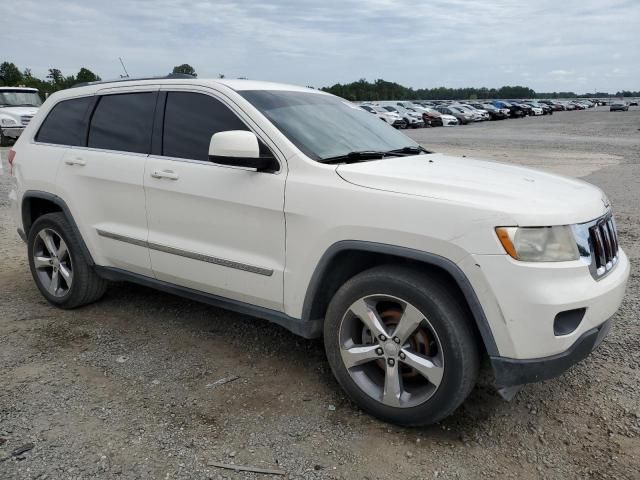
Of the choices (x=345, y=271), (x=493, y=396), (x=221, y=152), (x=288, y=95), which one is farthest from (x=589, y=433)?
(x=288, y=95)

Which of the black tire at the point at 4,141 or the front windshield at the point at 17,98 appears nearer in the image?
the black tire at the point at 4,141

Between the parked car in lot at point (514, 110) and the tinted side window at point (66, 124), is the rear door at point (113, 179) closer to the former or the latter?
the tinted side window at point (66, 124)

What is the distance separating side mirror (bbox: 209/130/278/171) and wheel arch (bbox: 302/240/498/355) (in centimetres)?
67

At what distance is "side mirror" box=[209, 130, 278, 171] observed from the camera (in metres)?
3.04

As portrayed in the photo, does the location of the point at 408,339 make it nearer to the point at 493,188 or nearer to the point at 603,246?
the point at 493,188

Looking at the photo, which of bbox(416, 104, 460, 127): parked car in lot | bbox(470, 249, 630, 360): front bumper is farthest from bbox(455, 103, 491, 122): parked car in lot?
bbox(470, 249, 630, 360): front bumper

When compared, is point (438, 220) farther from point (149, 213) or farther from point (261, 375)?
point (149, 213)

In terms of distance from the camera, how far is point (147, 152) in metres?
3.81

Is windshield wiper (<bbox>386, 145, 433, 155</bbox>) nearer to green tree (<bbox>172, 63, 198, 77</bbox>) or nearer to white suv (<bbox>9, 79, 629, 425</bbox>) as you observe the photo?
white suv (<bbox>9, 79, 629, 425</bbox>)

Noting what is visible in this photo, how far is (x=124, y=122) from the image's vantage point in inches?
158

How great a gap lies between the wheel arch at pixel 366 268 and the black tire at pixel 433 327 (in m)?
0.07

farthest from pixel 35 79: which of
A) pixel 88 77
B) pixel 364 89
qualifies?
pixel 364 89

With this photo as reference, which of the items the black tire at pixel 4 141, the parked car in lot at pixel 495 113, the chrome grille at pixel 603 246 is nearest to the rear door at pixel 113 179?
the chrome grille at pixel 603 246

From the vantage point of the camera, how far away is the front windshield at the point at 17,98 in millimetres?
18016
